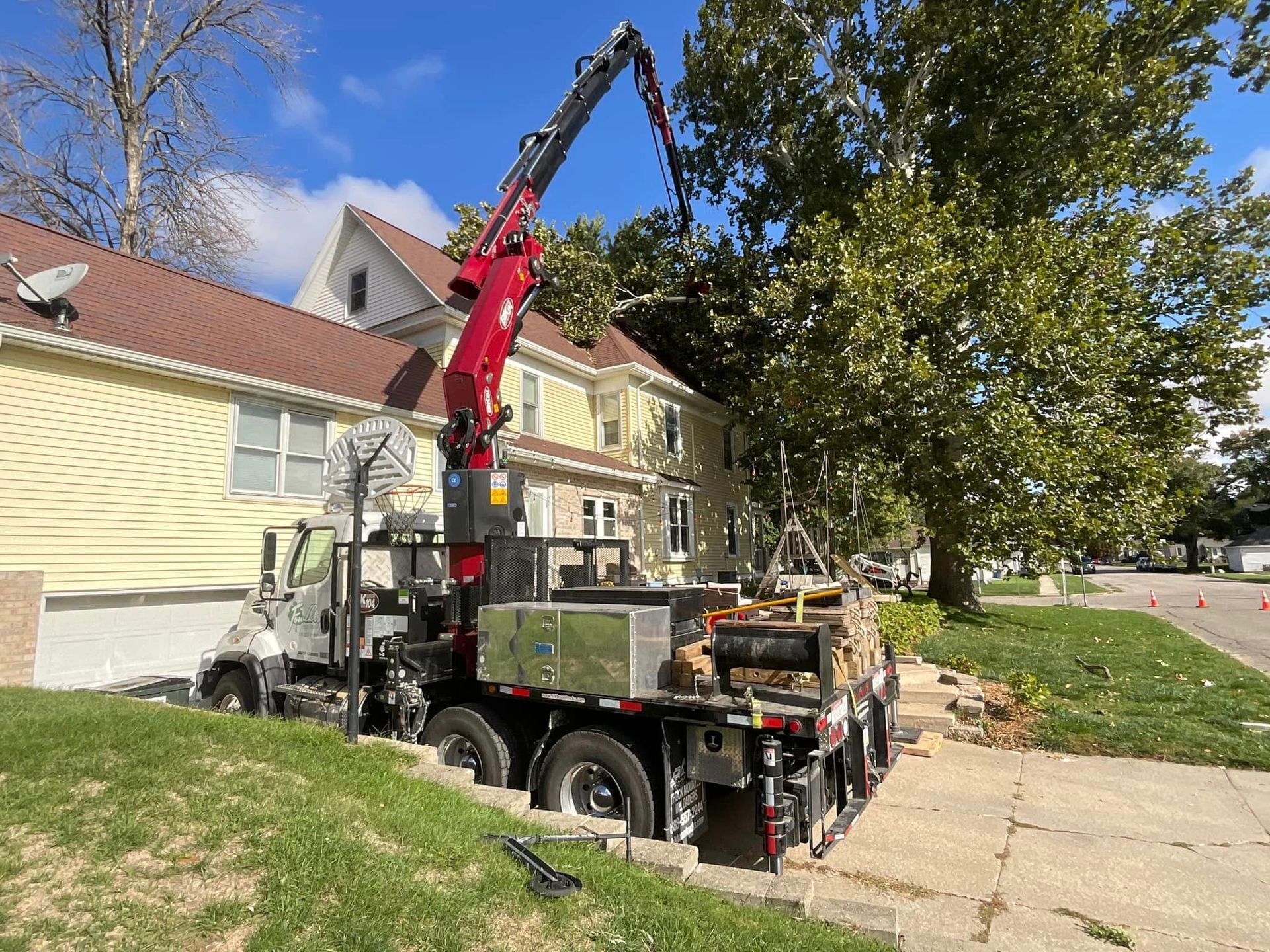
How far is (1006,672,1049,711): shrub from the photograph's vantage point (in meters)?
8.95

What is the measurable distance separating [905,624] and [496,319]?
8080 millimetres

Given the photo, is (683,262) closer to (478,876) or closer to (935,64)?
(935,64)

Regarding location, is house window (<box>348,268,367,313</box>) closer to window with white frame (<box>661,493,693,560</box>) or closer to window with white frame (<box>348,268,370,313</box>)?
window with white frame (<box>348,268,370,313</box>)

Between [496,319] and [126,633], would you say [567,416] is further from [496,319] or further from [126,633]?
[126,633]

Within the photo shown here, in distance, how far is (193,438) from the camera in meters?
10.3

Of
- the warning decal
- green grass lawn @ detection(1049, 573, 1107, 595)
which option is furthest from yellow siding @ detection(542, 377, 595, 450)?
green grass lawn @ detection(1049, 573, 1107, 595)

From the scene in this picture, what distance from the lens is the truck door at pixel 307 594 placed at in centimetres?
718

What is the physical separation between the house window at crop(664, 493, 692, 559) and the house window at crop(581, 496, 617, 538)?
222cm

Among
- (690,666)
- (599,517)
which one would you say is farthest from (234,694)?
(599,517)

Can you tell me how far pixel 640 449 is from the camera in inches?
777

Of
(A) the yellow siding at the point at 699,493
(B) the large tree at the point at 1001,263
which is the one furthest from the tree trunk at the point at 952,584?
(A) the yellow siding at the point at 699,493

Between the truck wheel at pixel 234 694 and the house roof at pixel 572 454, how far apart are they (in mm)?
7472

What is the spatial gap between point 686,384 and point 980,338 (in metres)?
9.17

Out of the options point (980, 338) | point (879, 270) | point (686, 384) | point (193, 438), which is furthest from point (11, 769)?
point (686, 384)
